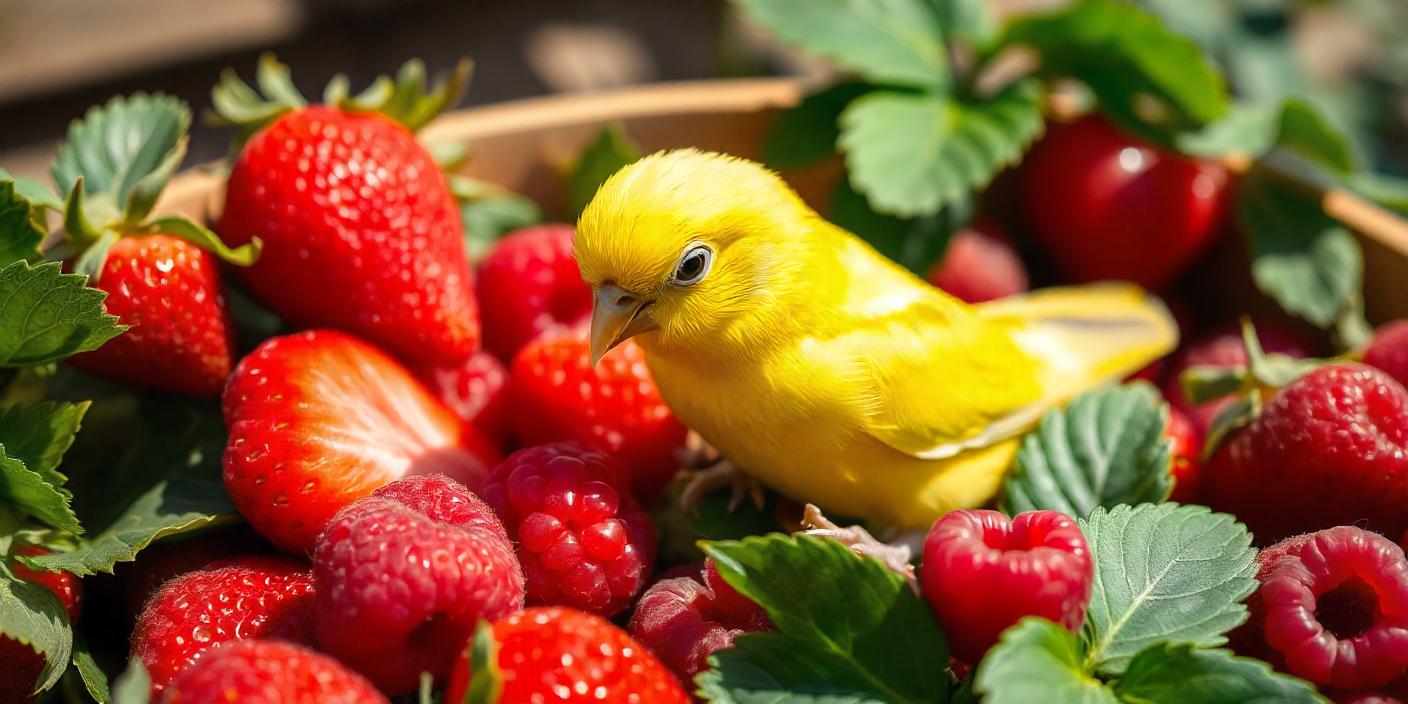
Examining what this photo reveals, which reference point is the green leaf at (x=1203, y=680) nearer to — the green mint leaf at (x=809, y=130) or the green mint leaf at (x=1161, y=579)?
the green mint leaf at (x=1161, y=579)

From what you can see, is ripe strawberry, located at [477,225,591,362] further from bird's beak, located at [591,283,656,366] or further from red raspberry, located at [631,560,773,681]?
red raspberry, located at [631,560,773,681]

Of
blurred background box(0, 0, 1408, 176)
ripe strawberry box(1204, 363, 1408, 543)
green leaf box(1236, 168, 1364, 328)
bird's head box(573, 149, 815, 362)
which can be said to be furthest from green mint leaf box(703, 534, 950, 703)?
blurred background box(0, 0, 1408, 176)

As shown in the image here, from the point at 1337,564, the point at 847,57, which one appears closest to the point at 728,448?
the point at 1337,564

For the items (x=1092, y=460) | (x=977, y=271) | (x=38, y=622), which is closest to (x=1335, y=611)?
(x=1092, y=460)

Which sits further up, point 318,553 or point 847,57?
point 847,57

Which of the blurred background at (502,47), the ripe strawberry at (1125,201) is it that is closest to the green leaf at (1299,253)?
the ripe strawberry at (1125,201)

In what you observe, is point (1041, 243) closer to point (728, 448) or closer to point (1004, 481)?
point (1004, 481)
